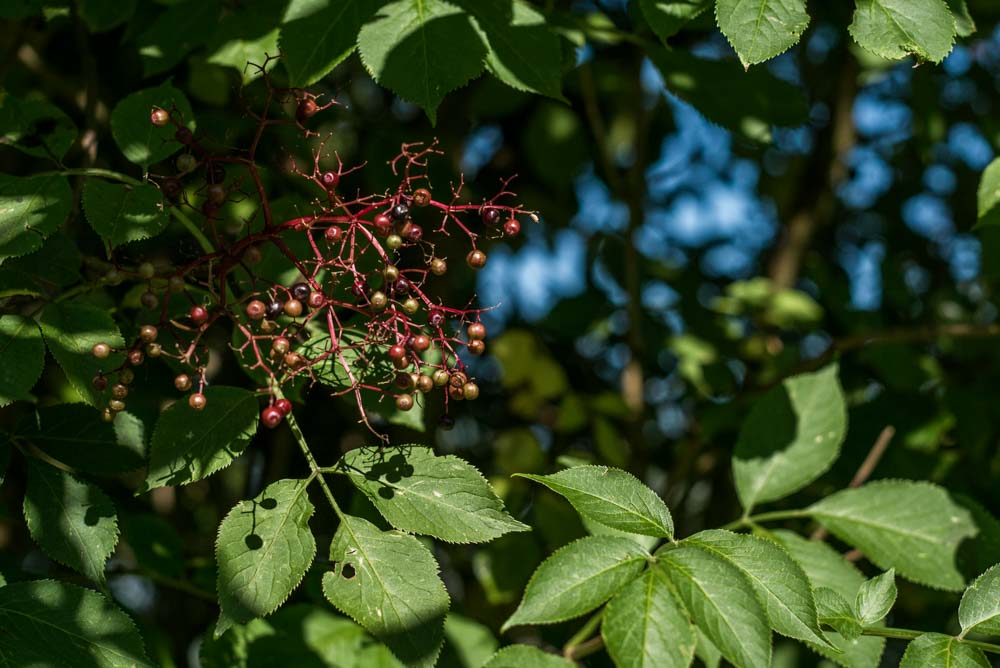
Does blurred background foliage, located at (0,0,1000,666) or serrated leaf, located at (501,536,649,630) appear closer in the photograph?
serrated leaf, located at (501,536,649,630)

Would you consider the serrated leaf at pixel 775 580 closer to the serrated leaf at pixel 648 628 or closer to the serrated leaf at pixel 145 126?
the serrated leaf at pixel 648 628

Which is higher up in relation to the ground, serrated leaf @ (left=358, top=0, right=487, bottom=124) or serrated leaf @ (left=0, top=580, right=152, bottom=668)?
serrated leaf @ (left=358, top=0, right=487, bottom=124)

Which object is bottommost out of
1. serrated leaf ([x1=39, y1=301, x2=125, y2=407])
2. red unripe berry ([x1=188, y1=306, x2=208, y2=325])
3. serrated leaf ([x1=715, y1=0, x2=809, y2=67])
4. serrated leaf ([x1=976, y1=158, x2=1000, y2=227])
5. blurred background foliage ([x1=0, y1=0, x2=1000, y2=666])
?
blurred background foliage ([x1=0, y1=0, x2=1000, y2=666])

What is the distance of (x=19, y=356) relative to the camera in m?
1.36

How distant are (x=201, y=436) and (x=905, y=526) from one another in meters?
1.23

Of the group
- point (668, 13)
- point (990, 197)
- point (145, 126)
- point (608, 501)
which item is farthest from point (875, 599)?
point (145, 126)

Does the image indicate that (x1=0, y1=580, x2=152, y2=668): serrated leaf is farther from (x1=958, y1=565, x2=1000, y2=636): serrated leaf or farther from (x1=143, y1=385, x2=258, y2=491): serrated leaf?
(x1=958, y1=565, x2=1000, y2=636): serrated leaf

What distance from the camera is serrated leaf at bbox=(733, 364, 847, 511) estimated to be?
6.13 feet

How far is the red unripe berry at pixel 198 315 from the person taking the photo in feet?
4.53

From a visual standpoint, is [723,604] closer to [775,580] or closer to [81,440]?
[775,580]

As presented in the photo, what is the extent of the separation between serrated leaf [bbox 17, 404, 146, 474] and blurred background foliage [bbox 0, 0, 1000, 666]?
0.08 metres

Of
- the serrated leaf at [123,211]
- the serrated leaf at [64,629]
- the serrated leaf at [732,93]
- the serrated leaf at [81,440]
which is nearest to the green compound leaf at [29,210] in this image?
the serrated leaf at [123,211]

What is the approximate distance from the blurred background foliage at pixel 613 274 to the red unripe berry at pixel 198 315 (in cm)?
18

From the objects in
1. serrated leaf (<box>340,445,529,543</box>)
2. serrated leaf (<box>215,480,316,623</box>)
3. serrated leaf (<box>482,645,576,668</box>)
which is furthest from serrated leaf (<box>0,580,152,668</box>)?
serrated leaf (<box>482,645,576,668</box>)
